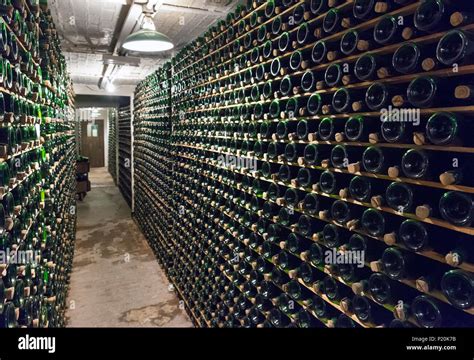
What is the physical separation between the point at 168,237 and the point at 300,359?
448 cm

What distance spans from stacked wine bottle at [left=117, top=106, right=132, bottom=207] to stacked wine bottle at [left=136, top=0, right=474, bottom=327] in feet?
25.4

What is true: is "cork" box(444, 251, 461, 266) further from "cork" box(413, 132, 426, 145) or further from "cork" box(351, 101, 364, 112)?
"cork" box(351, 101, 364, 112)

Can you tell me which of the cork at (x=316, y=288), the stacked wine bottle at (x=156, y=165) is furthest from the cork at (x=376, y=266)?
the stacked wine bottle at (x=156, y=165)

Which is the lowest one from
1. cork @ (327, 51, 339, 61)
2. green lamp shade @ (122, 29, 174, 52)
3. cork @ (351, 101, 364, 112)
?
cork @ (351, 101, 364, 112)

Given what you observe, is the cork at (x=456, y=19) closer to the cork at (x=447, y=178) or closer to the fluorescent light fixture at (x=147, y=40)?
the cork at (x=447, y=178)

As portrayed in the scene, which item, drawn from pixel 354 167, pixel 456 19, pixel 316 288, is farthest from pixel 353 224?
pixel 456 19

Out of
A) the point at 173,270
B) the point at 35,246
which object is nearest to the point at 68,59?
the point at 173,270

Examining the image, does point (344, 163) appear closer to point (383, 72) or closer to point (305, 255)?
point (383, 72)

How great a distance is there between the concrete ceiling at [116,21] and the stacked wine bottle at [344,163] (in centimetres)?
96

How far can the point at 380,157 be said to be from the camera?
1892 millimetres

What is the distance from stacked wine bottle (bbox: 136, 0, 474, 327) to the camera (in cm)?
161

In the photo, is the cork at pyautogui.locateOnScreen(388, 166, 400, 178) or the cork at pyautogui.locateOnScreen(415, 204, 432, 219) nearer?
the cork at pyautogui.locateOnScreen(415, 204, 432, 219)

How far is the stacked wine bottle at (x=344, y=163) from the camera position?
1.61 metres

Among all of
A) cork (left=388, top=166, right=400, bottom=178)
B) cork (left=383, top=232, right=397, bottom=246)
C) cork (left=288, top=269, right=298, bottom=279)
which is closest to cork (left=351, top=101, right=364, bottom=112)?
cork (left=388, top=166, right=400, bottom=178)
